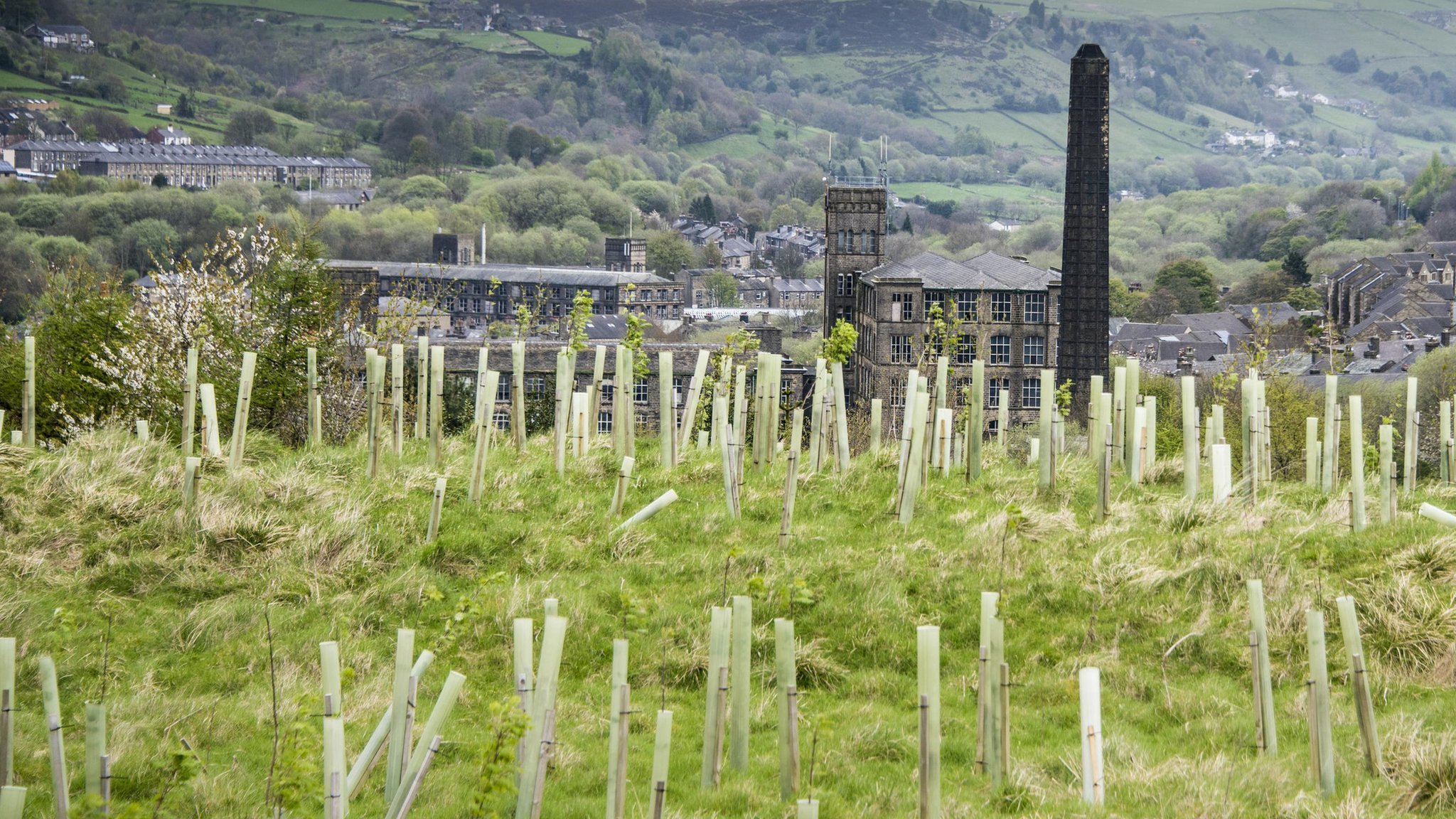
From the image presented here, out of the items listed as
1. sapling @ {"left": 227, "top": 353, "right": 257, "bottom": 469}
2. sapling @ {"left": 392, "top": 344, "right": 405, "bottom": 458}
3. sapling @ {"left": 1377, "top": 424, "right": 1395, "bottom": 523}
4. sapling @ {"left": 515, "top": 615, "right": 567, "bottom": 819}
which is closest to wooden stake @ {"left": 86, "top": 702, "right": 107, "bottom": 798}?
sapling @ {"left": 515, "top": 615, "right": 567, "bottom": 819}

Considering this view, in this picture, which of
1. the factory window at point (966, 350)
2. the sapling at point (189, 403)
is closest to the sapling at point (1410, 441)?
the sapling at point (189, 403)

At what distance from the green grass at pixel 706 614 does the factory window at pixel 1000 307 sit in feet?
185

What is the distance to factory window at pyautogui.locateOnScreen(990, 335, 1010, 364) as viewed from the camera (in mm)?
69312

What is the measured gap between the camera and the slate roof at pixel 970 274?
69.4 m

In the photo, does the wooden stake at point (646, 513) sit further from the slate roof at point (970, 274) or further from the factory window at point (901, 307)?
the factory window at point (901, 307)

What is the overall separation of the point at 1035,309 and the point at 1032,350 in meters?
1.82

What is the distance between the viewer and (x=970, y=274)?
231 feet

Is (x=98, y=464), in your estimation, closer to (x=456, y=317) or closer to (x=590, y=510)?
(x=590, y=510)

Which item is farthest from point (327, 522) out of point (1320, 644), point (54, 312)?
point (54, 312)

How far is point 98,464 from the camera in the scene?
12.3m

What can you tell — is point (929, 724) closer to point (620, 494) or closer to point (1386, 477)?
point (620, 494)

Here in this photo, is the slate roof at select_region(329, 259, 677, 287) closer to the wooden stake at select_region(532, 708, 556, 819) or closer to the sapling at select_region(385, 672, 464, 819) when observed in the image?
A: the wooden stake at select_region(532, 708, 556, 819)

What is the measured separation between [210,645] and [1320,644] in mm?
6570

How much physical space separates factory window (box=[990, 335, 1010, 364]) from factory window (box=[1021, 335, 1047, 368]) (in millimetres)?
657
